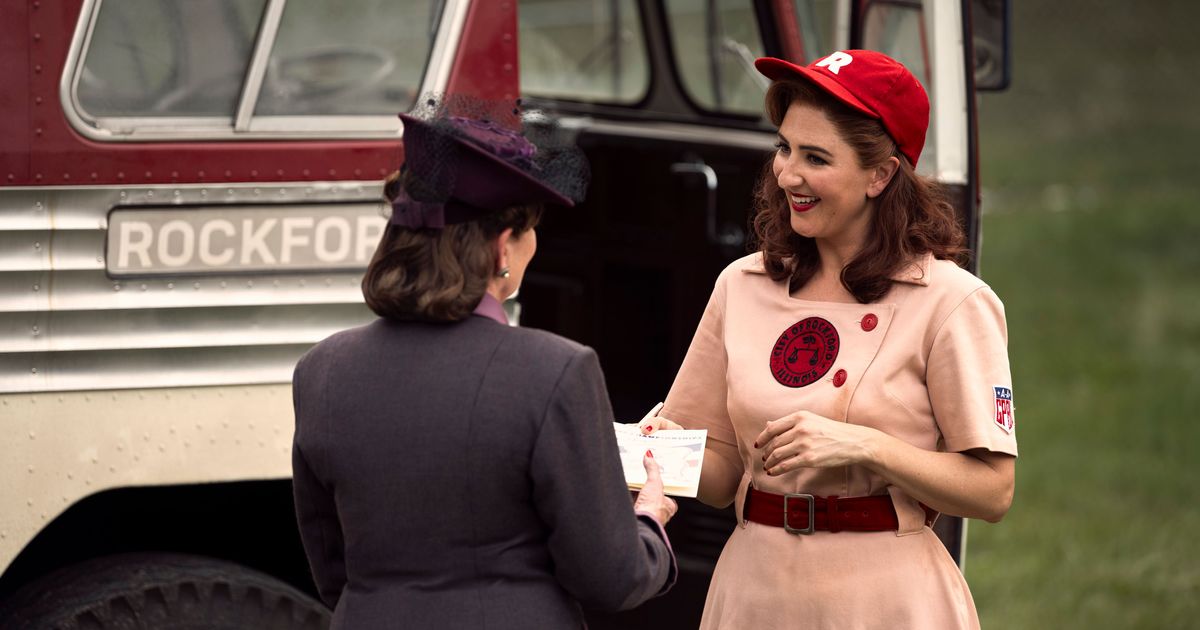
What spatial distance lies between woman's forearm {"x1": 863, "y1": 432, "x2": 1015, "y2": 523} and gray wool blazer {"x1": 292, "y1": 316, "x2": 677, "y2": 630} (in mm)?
507

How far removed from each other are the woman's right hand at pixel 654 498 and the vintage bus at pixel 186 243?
3.06 ft

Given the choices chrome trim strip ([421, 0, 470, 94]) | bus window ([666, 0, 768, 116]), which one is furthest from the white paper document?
bus window ([666, 0, 768, 116])

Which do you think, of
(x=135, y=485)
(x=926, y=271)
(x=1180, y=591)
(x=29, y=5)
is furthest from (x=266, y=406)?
A: (x=1180, y=591)

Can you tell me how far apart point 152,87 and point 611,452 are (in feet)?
4.72

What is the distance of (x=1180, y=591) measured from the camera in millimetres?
6520

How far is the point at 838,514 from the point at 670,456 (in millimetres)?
308

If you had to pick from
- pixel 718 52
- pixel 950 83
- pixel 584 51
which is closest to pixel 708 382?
pixel 950 83

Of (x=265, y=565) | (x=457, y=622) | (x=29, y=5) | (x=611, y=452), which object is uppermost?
(x=29, y=5)

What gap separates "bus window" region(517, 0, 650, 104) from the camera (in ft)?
18.2

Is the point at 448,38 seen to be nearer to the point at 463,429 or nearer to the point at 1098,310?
the point at 463,429

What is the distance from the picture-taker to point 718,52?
5176 mm

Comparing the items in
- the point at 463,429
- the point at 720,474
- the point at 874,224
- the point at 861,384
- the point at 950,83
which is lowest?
the point at 720,474

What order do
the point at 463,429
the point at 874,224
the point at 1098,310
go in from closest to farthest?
the point at 463,429
the point at 874,224
the point at 1098,310

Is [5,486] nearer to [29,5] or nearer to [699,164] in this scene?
[29,5]
